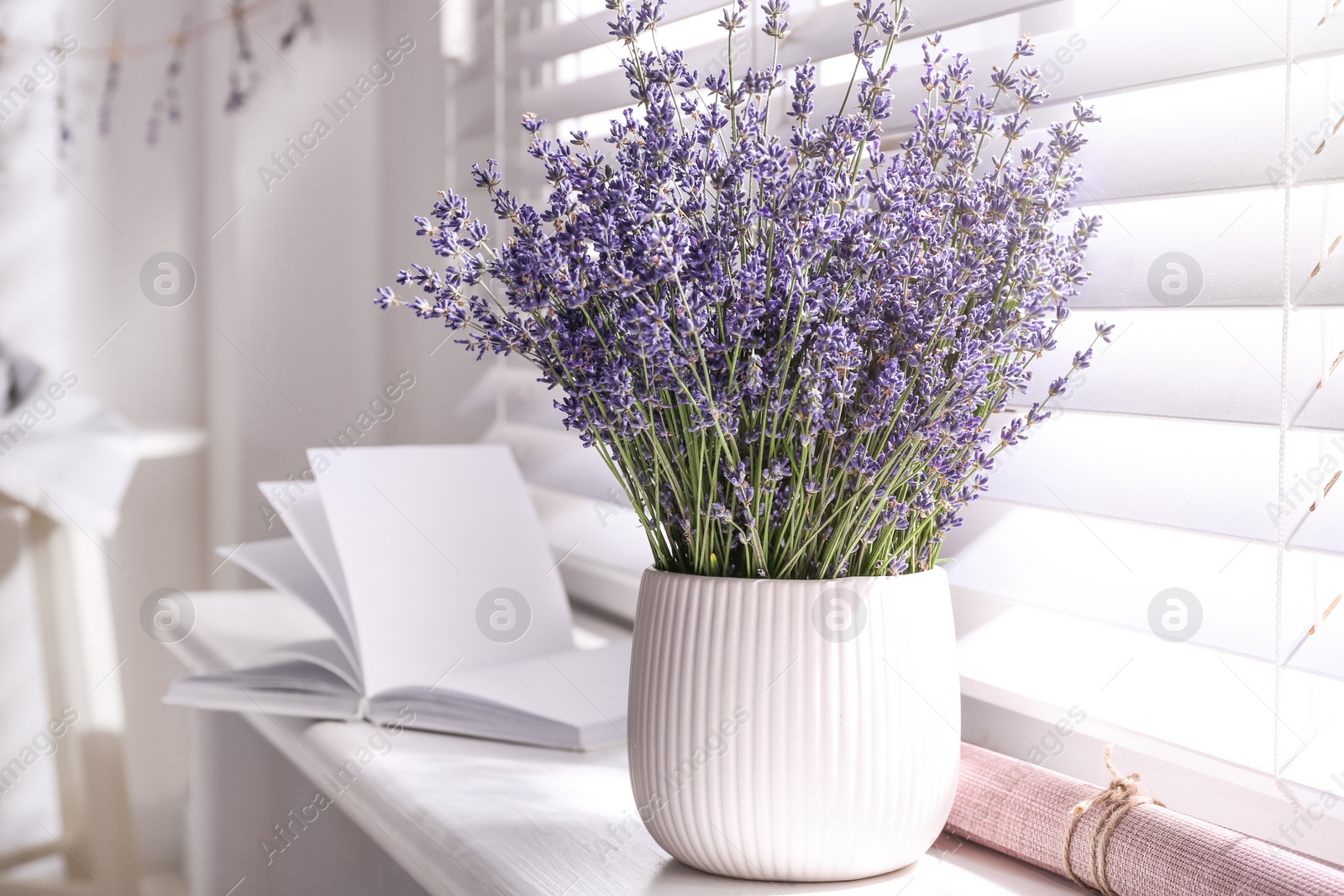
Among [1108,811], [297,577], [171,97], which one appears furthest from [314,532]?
[171,97]

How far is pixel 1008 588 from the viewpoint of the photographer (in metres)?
0.70

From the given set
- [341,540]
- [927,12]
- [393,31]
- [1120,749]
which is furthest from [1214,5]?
[393,31]

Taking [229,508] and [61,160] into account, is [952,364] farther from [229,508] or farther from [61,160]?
[61,160]

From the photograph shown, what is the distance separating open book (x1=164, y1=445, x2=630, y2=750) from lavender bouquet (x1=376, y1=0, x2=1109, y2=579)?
347mm

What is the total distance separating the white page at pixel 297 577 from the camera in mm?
869

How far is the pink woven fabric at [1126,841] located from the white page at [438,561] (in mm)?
442

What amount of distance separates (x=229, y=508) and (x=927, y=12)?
4.73 feet

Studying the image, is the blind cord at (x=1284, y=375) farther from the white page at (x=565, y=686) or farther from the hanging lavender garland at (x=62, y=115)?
the hanging lavender garland at (x=62, y=115)

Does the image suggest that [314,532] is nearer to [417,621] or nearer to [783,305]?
[417,621]

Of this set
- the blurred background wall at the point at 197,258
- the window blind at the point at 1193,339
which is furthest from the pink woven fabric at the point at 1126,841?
the blurred background wall at the point at 197,258

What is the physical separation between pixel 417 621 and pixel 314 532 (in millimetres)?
116

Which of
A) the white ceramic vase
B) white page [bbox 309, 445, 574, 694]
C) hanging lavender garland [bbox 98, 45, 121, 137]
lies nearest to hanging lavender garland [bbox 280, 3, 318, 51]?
hanging lavender garland [bbox 98, 45, 121, 137]

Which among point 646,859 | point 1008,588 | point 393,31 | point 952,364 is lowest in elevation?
point 646,859

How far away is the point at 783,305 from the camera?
0.50m
